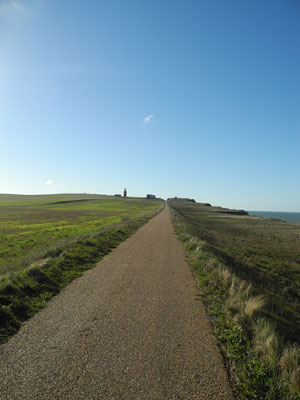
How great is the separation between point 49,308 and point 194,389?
184 inches

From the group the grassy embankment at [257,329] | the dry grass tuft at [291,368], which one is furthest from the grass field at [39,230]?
the dry grass tuft at [291,368]

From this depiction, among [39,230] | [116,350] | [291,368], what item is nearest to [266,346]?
[291,368]

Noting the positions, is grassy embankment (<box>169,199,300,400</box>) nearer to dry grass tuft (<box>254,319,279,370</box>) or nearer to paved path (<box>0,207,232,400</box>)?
dry grass tuft (<box>254,319,279,370</box>)

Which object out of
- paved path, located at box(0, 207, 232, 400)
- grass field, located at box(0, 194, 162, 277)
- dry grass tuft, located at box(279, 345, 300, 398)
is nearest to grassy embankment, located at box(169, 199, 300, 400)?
dry grass tuft, located at box(279, 345, 300, 398)

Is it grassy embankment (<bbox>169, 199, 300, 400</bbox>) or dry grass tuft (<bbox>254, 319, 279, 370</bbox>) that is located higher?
dry grass tuft (<bbox>254, 319, 279, 370</bbox>)

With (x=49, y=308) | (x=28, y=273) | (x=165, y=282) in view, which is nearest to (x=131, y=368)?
(x=49, y=308)

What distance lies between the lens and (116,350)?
4496mm

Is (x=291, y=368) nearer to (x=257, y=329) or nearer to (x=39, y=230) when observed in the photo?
(x=257, y=329)

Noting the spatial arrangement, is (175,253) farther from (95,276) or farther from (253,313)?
(253,313)

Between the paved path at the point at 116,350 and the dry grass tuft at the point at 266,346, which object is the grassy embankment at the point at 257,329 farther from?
the paved path at the point at 116,350

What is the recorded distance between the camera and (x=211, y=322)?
586 centimetres

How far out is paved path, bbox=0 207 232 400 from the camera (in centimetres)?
361

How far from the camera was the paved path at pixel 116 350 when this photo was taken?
11.8ft

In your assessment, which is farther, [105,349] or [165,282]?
[165,282]
